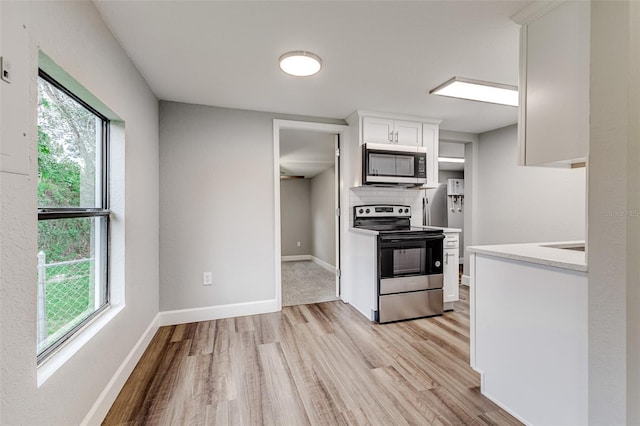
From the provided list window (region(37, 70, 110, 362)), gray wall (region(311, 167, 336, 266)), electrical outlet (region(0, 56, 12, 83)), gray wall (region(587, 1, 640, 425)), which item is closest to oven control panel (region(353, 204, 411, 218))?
gray wall (region(311, 167, 336, 266))

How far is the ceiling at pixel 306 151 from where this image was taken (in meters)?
3.89

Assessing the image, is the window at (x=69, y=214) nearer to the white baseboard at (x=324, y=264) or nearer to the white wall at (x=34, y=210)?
the white wall at (x=34, y=210)

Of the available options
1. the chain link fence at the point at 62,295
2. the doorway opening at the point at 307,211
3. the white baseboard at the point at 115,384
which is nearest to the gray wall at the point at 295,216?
the doorway opening at the point at 307,211

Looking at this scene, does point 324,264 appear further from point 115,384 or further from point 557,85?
point 557,85

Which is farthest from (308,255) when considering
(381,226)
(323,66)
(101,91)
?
(101,91)

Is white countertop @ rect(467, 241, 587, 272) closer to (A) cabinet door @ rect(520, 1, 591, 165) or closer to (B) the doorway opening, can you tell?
(A) cabinet door @ rect(520, 1, 591, 165)

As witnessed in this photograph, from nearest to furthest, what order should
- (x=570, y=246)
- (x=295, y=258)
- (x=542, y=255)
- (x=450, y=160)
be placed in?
(x=542, y=255), (x=570, y=246), (x=450, y=160), (x=295, y=258)

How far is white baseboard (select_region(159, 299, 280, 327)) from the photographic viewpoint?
A: 9.54 feet

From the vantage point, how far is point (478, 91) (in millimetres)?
2602

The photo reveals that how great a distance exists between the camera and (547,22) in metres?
1.47

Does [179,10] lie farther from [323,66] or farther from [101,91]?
[323,66]

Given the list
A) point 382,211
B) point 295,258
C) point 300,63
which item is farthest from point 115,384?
point 295,258

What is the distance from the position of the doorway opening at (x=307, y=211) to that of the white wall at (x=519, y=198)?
7.17ft

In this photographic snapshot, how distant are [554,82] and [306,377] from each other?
2233 millimetres
